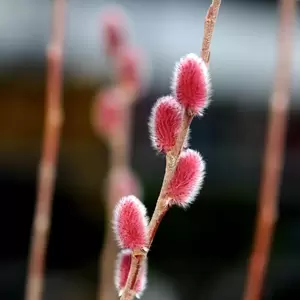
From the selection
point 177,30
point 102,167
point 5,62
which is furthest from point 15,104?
point 177,30

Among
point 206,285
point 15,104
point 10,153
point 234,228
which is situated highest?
point 15,104

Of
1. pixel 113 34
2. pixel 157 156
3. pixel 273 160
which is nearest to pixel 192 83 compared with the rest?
pixel 273 160

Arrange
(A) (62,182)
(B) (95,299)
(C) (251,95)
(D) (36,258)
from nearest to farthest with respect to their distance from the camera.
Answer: (D) (36,258)
(B) (95,299)
(A) (62,182)
(C) (251,95)

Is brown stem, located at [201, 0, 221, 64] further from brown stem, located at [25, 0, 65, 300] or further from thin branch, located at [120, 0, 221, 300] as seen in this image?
brown stem, located at [25, 0, 65, 300]

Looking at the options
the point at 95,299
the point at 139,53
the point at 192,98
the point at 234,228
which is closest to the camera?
the point at 192,98

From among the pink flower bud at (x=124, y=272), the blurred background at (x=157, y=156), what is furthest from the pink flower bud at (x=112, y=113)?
the blurred background at (x=157, y=156)

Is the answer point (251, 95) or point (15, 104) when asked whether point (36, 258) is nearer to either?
point (15, 104)

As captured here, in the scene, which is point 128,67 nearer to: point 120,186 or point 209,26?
point 120,186
